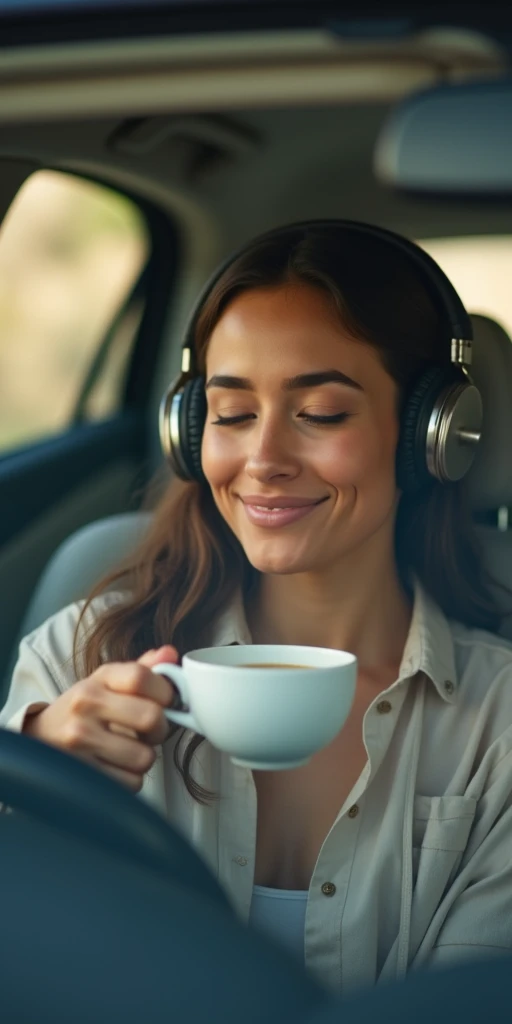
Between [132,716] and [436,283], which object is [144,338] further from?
[132,716]

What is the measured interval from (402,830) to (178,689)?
0.45m

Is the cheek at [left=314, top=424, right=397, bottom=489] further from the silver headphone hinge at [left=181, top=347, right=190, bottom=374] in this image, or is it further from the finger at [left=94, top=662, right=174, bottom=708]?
the finger at [left=94, top=662, right=174, bottom=708]

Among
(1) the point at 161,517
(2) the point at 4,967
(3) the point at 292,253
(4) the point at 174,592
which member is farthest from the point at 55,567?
(2) the point at 4,967

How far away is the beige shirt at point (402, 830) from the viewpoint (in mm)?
1333

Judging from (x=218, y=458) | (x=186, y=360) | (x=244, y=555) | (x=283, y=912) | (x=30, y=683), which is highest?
(x=186, y=360)

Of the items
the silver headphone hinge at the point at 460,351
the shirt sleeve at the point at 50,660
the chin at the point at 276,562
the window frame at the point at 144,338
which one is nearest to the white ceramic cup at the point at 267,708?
the chin at the point at 276,562

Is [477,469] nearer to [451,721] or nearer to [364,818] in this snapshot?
[451,721]

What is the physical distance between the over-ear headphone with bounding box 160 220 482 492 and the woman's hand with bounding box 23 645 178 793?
49 cm

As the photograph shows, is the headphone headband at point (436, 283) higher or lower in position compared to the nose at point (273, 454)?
higher

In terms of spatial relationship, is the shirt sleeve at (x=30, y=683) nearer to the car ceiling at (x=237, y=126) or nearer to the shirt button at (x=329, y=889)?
the shirt button at (x=329, y=889)

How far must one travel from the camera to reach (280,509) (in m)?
1.37

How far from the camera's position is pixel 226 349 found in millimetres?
1467

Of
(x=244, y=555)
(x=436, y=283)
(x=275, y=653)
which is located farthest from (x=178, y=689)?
(x=436, y=283)

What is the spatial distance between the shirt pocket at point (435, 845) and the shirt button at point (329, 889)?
9 centimetres
